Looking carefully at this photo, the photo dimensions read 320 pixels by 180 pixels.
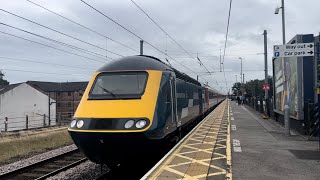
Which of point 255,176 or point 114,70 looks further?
point 114,70

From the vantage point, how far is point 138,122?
29.0 feet

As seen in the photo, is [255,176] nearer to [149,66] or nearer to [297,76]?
[149,66]

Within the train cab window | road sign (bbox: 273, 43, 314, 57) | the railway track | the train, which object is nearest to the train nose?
the train

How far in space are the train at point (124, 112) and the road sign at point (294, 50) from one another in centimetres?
646

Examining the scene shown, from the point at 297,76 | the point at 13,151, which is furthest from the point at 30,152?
the point at 297,76

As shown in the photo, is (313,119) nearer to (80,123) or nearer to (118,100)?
(118,100)

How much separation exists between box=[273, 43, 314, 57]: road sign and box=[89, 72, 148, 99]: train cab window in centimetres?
759

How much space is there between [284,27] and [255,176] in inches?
469

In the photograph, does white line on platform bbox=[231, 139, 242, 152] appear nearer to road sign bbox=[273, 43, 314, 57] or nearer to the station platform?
the station platform

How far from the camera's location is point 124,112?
904 cm

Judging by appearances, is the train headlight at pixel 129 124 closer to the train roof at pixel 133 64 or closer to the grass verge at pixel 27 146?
the train roof at pixel 133 64

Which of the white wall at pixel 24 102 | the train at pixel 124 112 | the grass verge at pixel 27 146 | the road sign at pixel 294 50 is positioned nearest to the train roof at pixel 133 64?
the train at pixel 124 112

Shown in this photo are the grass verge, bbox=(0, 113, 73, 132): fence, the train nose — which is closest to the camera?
the train nose

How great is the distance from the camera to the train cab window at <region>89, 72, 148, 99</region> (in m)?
9.76
